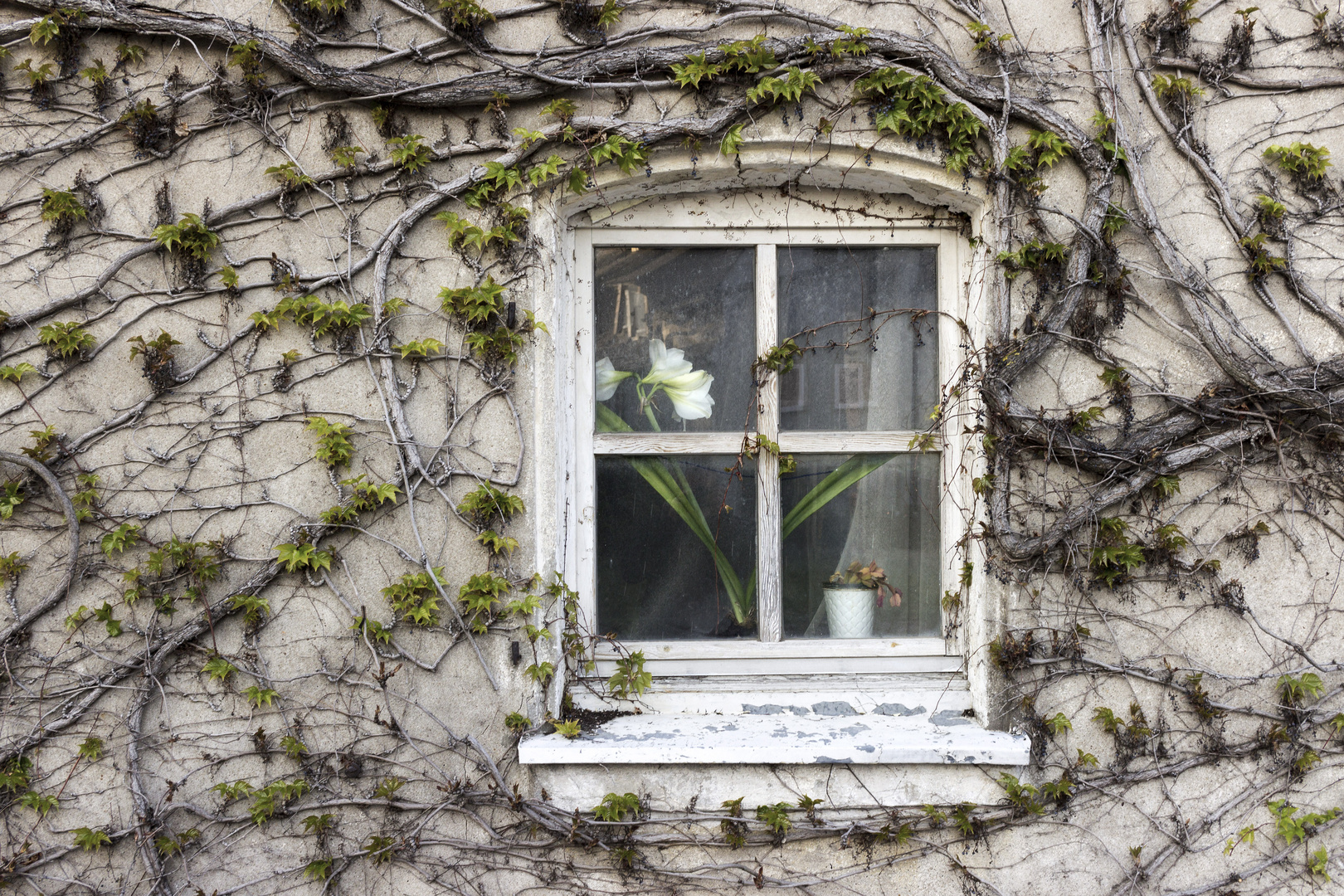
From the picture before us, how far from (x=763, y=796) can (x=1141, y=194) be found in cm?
187

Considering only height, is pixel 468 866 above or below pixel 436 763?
below

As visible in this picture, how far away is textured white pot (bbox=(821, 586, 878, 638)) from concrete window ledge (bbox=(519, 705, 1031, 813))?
0.94 ft

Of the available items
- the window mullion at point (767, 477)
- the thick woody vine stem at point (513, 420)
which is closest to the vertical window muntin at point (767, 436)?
the window mullion at point (767, 477)

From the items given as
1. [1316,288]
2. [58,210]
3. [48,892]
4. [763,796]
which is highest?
[58,210]

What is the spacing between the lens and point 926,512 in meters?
2.22

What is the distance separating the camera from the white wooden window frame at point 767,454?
2.18 meters

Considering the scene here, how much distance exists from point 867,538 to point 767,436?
1.36 feet

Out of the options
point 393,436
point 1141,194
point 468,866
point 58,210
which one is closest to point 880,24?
point 1141,194

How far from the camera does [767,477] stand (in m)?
2.20

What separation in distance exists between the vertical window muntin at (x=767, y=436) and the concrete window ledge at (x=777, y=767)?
0.25 m

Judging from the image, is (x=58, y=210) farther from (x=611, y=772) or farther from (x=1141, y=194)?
(x=1141, y=194)

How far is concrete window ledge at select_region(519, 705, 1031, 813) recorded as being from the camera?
195 centimetres

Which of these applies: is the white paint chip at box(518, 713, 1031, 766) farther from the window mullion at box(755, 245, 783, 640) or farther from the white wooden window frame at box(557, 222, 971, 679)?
the window mullion at box(755, 245, 783, 640)

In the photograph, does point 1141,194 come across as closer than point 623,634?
Yes
